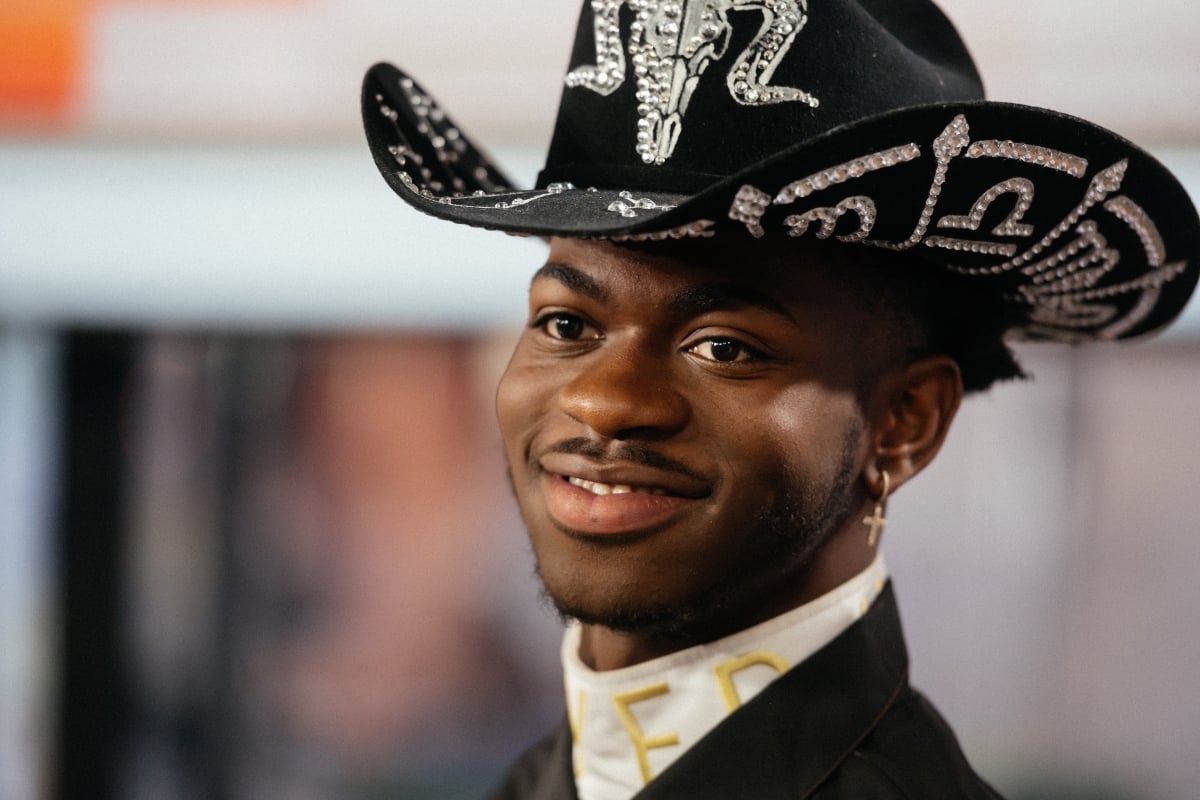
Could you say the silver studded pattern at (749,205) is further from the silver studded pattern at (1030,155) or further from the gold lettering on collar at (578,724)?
the gold lettering on collar at (578,724)

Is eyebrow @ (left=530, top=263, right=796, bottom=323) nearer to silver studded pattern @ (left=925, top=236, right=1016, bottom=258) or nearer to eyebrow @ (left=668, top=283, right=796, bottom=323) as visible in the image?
eyebrow @ (left=668, top=283, right=796, bottom=323)

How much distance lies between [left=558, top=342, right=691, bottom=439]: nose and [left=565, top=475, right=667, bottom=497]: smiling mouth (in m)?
0.05

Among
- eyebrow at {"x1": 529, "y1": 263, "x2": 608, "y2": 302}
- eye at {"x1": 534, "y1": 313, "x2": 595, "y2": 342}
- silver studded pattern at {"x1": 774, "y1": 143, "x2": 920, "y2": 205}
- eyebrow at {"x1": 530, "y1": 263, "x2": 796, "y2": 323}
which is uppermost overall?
silver studded pattern at {"x1": 774, "y1": 143, "x2": 920, "y2": 205}

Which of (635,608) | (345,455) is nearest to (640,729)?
(635,608)

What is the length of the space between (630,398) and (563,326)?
149 mm

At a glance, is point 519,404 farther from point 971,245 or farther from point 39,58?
point 39,58

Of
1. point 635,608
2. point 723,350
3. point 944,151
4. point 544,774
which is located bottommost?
point 544,774

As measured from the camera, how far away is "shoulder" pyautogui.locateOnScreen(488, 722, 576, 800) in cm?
139

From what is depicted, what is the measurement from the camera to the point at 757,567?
1.18 meters

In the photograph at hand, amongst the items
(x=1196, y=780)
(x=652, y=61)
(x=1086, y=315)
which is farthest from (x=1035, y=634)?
(x=652, y=61)

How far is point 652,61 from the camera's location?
46.4 inches

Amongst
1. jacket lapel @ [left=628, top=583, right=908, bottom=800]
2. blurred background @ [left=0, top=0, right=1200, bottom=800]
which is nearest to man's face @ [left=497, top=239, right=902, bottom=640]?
jacket lapel @ [left=628, top=583, right=908, bottom=800]

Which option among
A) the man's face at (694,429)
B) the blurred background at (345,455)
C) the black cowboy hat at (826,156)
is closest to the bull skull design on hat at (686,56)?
the black cowboy hat at (826,156)

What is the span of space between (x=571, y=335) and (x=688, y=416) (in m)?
0.17
